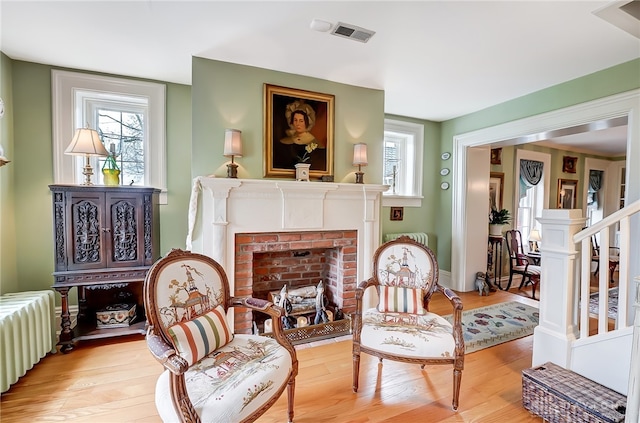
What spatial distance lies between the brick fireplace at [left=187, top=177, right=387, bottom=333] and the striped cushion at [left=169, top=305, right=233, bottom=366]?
902 millimetres

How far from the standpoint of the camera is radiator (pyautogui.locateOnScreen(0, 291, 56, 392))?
6.11 ft

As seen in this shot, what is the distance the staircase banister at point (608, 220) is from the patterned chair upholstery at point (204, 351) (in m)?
2.06

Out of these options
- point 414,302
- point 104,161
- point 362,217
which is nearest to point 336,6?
point 362,217

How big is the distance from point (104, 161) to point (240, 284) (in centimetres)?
189

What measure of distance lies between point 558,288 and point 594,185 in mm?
5911

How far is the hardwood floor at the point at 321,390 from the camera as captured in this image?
5.74ft

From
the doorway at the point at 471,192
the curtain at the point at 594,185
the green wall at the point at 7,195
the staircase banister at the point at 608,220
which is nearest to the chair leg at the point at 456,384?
the staircase banister at the point at 608,220

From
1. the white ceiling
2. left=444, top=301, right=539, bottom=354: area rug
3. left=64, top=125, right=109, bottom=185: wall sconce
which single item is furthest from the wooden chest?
left=64, top=125, right=109, bottom=185: wall sconce

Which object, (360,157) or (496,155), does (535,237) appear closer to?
(496,155)

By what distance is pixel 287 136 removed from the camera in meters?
2.83

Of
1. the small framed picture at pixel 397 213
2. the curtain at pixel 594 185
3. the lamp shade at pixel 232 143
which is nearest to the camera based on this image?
the lamp shade at pixel 232 143

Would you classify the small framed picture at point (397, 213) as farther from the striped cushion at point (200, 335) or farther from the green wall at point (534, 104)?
the striped cushion at point (200, 335)

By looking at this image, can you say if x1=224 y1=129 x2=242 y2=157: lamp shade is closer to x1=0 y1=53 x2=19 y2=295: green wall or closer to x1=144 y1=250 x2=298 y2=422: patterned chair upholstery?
x1=144 y1=250 x2=298 y2=422: patterned chair upholstery

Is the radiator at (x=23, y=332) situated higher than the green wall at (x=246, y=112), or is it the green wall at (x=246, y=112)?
the green wall at (x=246, y=112)
